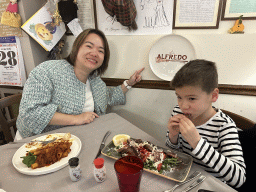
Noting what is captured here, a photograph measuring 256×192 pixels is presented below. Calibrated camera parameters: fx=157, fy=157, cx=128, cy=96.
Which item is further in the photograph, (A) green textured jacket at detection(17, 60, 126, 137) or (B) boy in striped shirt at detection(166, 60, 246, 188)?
(A) green textured jacket at detection(17, 60, 126, 137)

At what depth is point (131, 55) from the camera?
1.63 metres

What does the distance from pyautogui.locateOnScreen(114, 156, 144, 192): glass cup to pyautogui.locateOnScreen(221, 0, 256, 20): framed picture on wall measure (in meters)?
1.32

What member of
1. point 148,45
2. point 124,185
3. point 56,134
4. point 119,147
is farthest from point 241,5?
point 56,134

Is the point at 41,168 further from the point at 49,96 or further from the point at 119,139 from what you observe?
the point at 49,96

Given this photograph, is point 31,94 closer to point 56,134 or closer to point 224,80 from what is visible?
point 56,134

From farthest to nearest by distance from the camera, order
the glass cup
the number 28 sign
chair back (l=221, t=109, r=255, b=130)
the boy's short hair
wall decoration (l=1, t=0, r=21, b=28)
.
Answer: the number 28 sign < wall decoration (l=1, t=0, r=21, b=28) < chair back (l=221, t=109, r=255, b=130) < the boy's short hair < the glass cup

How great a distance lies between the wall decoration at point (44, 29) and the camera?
157 cm

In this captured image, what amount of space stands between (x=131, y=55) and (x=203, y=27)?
2.28ft

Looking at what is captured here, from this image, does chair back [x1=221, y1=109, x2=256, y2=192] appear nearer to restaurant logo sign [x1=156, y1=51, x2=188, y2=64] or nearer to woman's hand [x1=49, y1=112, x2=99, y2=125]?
restaurant logo sign [x1=156, y1=51, x2=188, y2=64]

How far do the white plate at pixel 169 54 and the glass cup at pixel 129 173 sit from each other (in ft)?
3.35

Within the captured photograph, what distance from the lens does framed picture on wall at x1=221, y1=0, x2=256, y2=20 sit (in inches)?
46.5

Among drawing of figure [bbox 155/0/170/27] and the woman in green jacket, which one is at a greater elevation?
drawing of figure [bbox 155/0/170/27]

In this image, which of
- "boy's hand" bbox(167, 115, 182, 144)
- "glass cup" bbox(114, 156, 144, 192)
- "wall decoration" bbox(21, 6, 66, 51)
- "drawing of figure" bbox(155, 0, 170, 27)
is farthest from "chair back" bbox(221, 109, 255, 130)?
"wall decoration" bbox(21, 6, 66, 51)

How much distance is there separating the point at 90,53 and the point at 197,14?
3.16 feet
